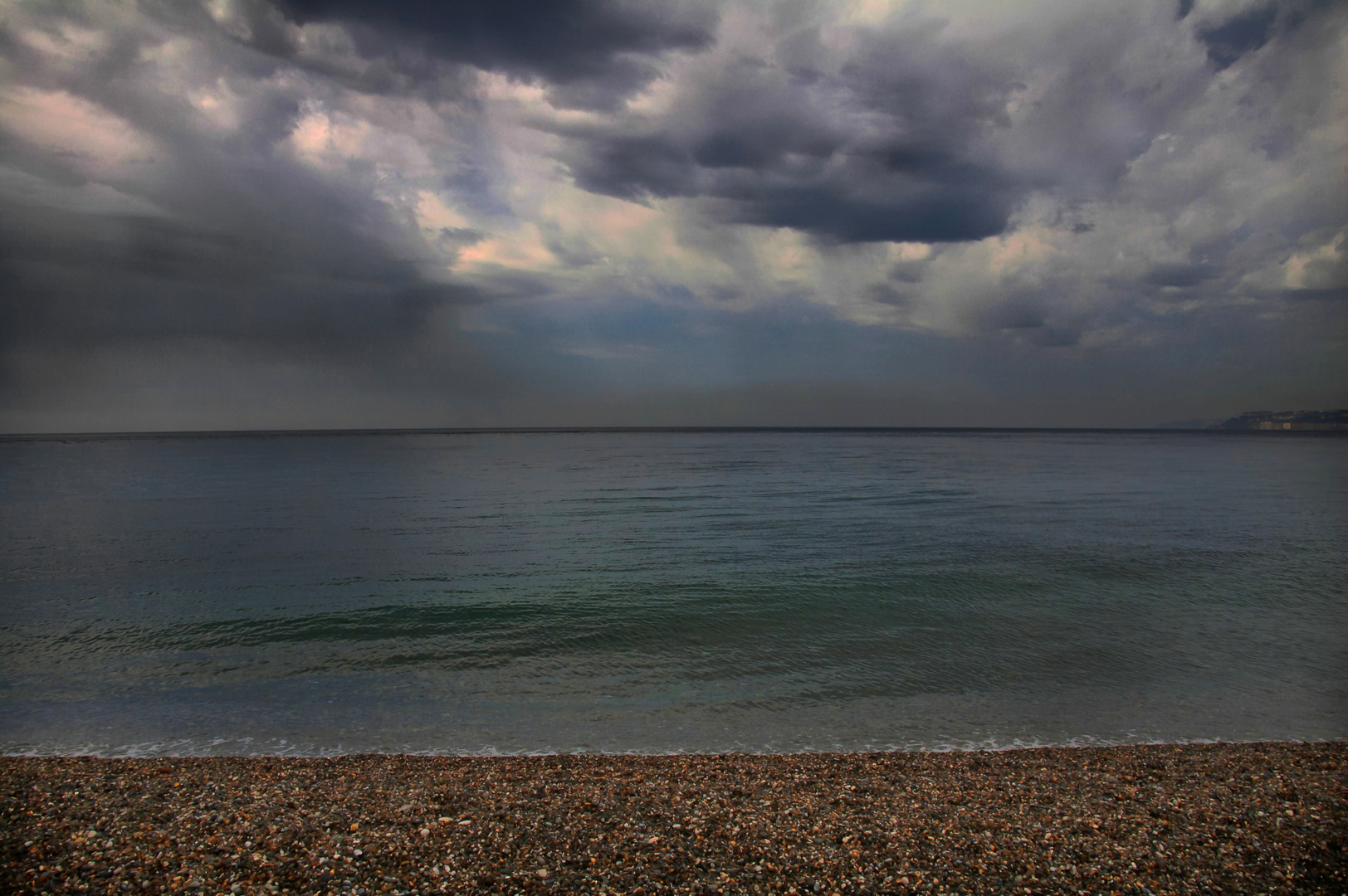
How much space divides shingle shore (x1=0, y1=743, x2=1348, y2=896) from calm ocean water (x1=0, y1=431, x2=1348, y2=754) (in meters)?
1.75

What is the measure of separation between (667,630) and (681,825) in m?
10.0

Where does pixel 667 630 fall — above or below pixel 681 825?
below

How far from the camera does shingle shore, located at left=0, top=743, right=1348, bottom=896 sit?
22.4ft

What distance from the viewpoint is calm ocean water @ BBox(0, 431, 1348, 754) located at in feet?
40.3

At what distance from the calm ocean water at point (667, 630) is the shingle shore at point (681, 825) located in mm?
1755

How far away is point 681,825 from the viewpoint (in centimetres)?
791

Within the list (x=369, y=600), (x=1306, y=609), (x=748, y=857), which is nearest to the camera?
(x=748, y=857)

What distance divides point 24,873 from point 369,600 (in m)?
14.6

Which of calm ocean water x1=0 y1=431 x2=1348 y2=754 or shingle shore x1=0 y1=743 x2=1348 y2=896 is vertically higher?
shingle shore x1=0 y1=743 x2=1348 y2=896

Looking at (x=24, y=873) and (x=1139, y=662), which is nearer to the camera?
(x=24, y=873)

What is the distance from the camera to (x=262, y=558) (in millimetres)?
27641

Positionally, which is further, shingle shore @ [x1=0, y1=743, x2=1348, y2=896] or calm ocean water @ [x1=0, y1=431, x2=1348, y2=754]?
calm ocean water @ [x1=0, y1=431, x2=1348, y2=754]

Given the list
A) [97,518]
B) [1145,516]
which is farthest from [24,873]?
[1145,516]

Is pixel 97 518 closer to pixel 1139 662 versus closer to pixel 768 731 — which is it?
pixel 768 731
